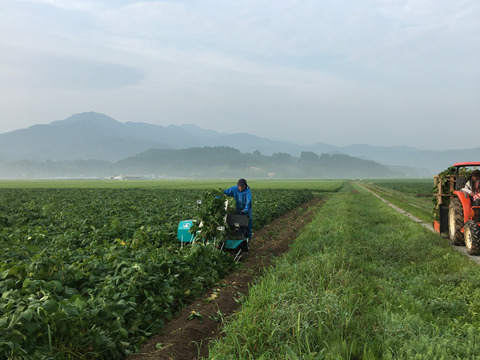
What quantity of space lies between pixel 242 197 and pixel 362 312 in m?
5.12

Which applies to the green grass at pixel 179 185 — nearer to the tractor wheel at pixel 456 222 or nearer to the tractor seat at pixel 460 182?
the tractor seat at pixel 460 182

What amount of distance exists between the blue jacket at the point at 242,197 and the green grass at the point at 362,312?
6.31 ft

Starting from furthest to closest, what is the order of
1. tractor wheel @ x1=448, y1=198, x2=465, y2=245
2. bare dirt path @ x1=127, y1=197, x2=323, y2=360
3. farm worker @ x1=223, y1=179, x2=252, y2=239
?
tractor wheel @ x1=448, y1=198, x2=465, y2=245, farm worker @ x1=223, y1=179, x2=252, y2=239, bare dirt path @ x1=127, y1=197, x2=323, y2=360

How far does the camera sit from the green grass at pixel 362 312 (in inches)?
152

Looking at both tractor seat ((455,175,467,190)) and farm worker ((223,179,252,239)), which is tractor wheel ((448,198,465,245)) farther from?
farm worker ((223,179,252,239))

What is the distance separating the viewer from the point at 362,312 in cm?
486

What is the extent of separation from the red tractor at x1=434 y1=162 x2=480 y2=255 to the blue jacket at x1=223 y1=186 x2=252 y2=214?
6.27 m

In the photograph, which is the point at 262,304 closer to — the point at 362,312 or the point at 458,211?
the point at 362,312

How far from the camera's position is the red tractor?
916 cm

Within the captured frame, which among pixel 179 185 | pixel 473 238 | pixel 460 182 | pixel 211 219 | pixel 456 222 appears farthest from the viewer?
pixel 179 185

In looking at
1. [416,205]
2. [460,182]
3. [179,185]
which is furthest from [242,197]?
[179,185]

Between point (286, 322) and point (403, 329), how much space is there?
1529 mm

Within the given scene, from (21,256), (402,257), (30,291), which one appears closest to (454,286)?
(402,257)

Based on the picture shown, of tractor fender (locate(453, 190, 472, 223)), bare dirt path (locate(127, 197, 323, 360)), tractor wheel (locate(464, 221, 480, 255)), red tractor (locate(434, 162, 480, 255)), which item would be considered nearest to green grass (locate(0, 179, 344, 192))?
red tractor (locate(434, 162, 480, 255))
